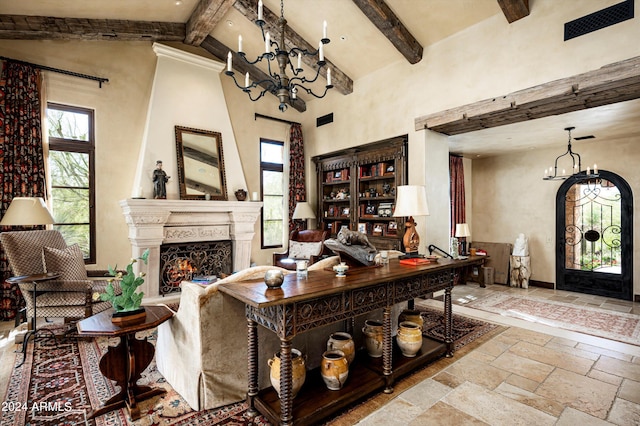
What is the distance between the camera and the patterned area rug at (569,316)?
3803 mm

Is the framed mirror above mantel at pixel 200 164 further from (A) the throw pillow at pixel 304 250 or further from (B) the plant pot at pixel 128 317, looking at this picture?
(B) the plant pot at pixel 128 317

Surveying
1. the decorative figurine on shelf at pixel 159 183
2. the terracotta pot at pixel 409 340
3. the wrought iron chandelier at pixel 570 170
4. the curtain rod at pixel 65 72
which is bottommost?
the terracotta pot at pixel 409 340

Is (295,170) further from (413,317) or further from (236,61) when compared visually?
(413,317)

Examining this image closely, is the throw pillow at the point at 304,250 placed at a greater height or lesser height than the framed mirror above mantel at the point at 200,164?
lesser

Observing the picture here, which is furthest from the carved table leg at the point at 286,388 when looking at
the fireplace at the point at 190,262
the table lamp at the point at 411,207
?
the fireplace at the point at 190,262

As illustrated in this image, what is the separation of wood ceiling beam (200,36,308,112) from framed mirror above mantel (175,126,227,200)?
4.67ft

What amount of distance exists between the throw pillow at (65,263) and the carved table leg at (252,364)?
8.49ft

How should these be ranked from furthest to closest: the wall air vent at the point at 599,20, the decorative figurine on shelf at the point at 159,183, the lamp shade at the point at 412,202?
1. the decorative figurine on shelf at the point at 159,183
2. the wall air vent at the point at 599,20
3. the lamp shade at the point at 412,202

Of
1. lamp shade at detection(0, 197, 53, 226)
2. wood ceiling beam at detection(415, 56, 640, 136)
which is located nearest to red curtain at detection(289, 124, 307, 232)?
wood ceiling beam at detection(415, 56, 640, 136)

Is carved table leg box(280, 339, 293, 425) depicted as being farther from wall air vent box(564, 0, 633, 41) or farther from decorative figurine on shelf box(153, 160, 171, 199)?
wall air vent box(564, 0, 633, 41)

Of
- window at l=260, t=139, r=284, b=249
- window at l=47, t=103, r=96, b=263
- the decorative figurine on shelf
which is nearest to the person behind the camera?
window at l=47, t=103, r=96, b=263

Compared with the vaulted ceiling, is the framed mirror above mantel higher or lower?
lower

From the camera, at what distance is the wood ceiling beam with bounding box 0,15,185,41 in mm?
3937

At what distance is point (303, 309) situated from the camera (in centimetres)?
193
